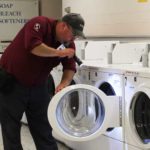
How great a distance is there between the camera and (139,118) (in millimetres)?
2488

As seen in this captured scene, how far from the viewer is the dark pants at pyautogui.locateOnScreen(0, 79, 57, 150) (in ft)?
8.46

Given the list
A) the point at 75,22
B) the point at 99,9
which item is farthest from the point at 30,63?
the point at 99,9

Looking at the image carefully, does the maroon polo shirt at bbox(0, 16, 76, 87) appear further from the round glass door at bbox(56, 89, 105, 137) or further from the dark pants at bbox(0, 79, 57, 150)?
the round glass door at bbox(56, 89, 105, 137)

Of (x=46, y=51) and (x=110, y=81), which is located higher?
(x=46, y=51)

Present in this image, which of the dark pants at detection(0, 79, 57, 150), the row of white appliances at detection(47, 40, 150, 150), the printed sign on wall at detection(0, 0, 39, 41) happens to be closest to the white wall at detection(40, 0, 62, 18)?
the printed sign on wall at detection(0, 0, 39, 41)

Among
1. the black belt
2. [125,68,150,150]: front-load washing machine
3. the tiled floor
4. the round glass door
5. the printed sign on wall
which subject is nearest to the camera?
[125,68,150,150]: front-load washing machine

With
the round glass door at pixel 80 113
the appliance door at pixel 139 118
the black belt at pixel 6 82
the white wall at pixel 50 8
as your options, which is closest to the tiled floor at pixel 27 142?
the round glass door at pixel 80 113

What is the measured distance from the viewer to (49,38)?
2.56 metres

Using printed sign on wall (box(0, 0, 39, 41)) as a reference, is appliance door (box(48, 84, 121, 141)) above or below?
below

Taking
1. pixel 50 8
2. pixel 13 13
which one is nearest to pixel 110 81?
pixel 50 8

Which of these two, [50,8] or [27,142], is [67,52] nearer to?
[27,142]

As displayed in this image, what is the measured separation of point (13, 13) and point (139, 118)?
4168 mm

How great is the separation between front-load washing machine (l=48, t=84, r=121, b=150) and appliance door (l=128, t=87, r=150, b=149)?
0.53 feet

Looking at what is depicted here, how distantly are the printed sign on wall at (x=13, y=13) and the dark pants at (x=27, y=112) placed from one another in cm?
363
